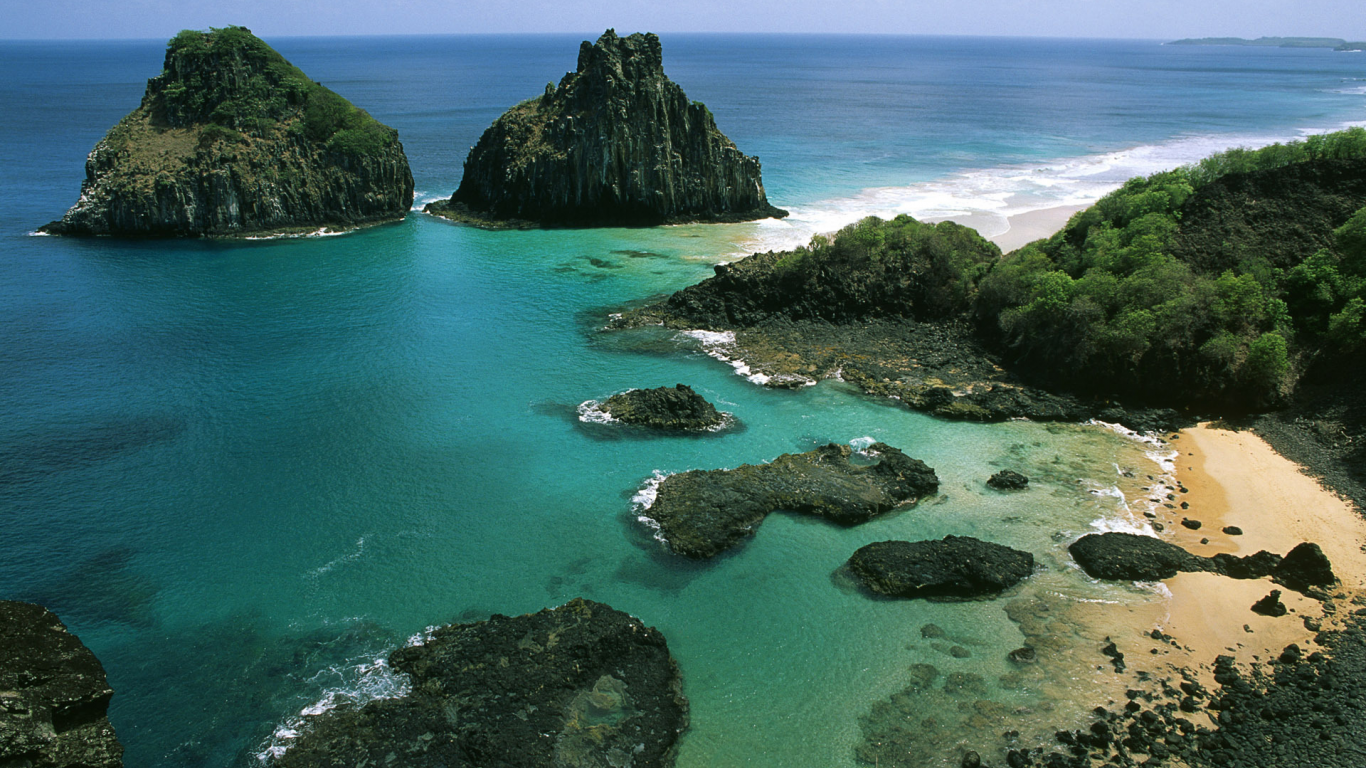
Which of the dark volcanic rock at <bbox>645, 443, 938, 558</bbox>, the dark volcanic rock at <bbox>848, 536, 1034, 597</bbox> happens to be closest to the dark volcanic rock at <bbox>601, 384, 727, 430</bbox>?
the dark volcanic rock at <bbox>645, 443, 938, 558</bbox>

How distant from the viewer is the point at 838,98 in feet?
634

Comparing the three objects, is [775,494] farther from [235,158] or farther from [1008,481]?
[235,158]

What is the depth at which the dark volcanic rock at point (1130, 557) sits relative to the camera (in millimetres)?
28469

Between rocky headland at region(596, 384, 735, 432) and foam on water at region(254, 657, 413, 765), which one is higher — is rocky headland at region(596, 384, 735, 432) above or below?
above

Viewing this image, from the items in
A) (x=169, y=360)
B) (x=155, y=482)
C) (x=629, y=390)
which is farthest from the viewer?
(x=169, y=360)

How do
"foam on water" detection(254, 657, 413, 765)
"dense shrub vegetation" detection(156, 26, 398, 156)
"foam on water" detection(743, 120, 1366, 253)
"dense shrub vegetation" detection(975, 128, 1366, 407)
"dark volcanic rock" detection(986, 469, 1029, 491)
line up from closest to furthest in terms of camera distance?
1. "foam on water" detection(254, 657, 413, 765)
2. "dark volcanic rock" detection(986, 469, 1029, 491)
3. "dense shrub vegetation" detection(975, 128, 1366, 407)
4. "foam on water" detection(743, 120, 1366, 253)
5. "dense shrub vegetation" detection(156, 26, 398, 156)

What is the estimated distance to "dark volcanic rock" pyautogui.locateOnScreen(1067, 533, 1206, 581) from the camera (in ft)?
93.4

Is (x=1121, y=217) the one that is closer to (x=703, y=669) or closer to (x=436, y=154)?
(x=703, y=669)

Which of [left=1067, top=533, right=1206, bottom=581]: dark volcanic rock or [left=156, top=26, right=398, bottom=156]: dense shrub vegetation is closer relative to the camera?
[left=1067, top=533, right=1206, bottom=581]: dark volcanic rock

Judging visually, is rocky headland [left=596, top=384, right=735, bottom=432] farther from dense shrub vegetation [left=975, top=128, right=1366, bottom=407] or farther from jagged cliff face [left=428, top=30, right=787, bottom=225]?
jagged cliff face [left=428, top=30, right=787, bottom=225]

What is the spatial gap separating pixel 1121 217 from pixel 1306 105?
16862cm

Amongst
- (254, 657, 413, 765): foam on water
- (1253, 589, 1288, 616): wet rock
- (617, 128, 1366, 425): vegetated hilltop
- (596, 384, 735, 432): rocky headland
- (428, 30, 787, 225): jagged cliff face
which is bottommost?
(254, 657, 413, 765): foam on water

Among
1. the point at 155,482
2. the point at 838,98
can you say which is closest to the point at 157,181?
the point at 155,482

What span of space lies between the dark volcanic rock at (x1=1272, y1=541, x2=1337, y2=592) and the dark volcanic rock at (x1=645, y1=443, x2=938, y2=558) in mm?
12875
